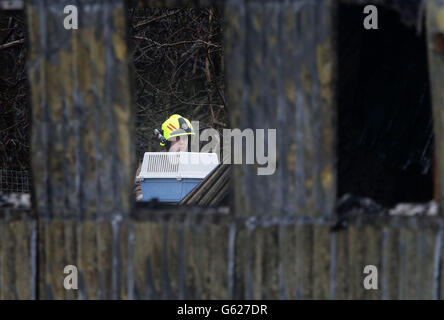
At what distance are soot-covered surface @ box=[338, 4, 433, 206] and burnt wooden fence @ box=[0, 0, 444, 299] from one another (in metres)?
0.77

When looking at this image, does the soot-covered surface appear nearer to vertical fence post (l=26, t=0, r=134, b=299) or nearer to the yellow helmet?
vertical fence post (l=26, t=0, r=134, b=299)

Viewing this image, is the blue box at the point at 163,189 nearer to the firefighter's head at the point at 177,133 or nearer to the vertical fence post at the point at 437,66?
the firefighter's head at the point at 177,133

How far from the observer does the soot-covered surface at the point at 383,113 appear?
4562mm

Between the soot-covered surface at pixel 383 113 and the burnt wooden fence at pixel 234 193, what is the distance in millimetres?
772

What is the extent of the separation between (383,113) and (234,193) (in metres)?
1.43

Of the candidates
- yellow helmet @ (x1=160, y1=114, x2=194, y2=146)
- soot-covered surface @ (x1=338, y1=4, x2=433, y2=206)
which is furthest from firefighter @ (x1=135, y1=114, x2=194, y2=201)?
soot-covered surface @ (x1=338, y1=4, x2=433, y2=206)

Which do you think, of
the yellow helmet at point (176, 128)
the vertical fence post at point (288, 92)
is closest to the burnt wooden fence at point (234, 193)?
the vertical fence post at point (288, 92)

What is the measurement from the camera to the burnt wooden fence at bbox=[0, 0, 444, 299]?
3.79 metres

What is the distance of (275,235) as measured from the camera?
3.91m

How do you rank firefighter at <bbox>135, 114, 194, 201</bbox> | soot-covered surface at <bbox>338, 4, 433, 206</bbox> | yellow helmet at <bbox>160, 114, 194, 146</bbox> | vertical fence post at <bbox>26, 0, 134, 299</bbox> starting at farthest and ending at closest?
1. yellow helmet at <bbox>160, 114, 194, 146</bbox>
2. firefighter at <bbox>135, 114, 194, 201</bbox>
3. soot-covered surface at <bbox>338, 4, 433, 206</bbox>
4. vertical fence post at <bbox>26, 0, 134, 299</bbox>

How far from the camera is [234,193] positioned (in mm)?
3910

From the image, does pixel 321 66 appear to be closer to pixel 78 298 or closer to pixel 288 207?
pixel 288 207

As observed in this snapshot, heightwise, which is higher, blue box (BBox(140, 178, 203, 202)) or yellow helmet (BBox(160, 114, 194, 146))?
yellow helmet (BBox(160, 114, 194, 146))
